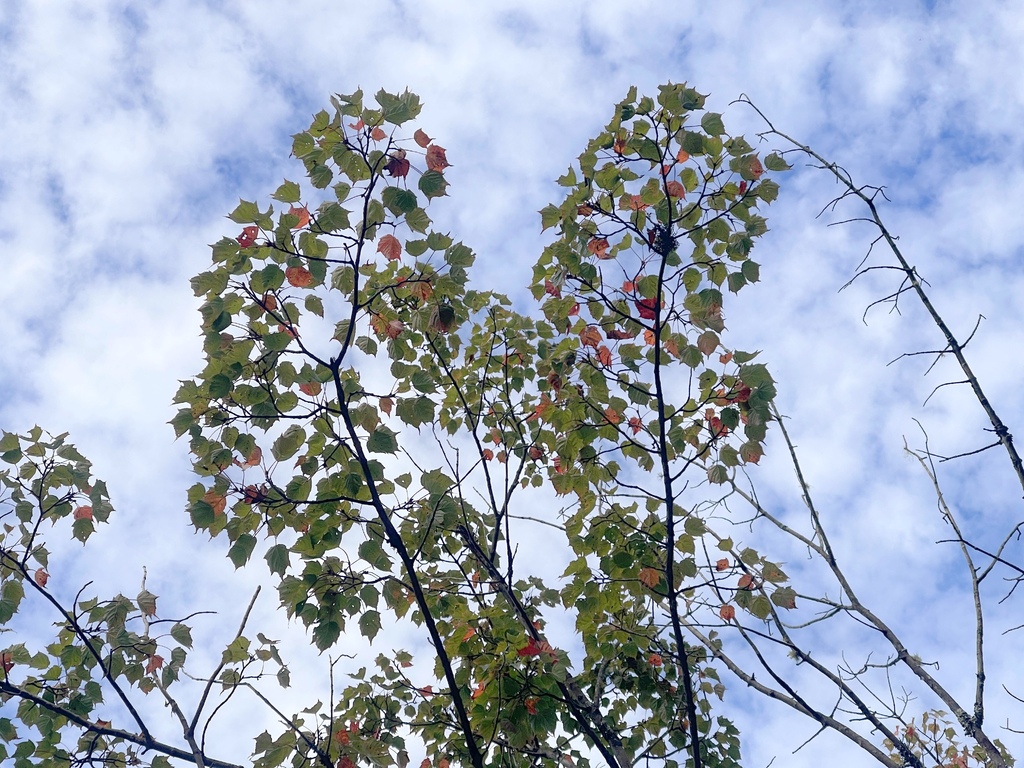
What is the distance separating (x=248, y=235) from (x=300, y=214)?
0.83 ft

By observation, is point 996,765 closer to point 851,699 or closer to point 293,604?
point 851,699

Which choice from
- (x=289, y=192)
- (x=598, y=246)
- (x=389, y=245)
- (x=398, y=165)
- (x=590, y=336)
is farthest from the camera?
(x=590, y=336)

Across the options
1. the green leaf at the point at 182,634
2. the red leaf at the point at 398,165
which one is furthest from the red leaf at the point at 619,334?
the green leaf at the point at 182,634

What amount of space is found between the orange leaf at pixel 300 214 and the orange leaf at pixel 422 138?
0.59m

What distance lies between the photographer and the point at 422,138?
3492 mm

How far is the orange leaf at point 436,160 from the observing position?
3.48 m

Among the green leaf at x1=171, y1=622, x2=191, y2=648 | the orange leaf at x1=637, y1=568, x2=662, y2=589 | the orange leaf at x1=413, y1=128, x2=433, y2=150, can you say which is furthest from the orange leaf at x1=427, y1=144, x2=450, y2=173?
the green leaf at x1=171, y1=622, x2=191, y2=648

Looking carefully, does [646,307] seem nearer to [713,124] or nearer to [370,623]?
[713,124]

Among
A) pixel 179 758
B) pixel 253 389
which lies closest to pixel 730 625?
pixel 253 389

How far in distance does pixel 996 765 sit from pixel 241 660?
13.1 feet

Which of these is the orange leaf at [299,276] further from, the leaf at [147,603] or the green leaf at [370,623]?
the leaf at [147,603]

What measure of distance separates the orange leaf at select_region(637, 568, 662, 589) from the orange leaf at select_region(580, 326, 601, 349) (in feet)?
3.92

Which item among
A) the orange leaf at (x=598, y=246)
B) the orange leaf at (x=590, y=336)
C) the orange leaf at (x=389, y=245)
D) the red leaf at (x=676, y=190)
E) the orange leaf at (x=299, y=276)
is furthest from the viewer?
the orange leaf at (x=590, y=336)

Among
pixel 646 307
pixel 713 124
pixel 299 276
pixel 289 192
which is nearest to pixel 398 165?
pixel 289 192
